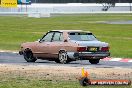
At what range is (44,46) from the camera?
24.2 m

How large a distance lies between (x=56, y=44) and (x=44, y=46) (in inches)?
28.5

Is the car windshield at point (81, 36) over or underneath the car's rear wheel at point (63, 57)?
over

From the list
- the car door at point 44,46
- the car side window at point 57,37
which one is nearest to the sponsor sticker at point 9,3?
the car door at point 44,46

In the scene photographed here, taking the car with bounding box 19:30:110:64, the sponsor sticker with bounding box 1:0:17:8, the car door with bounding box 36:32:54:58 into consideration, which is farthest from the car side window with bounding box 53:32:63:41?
the sponsor sticker with bounding box 1:0:17:8

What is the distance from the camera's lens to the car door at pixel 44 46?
24078 millimetres

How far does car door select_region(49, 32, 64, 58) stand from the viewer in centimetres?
2353

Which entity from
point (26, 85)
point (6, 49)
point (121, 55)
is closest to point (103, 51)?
point (121, 55)

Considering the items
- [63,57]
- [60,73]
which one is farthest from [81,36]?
[60,73]

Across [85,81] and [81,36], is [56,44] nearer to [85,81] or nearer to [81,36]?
[81,36]

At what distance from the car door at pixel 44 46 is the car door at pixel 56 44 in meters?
0.20

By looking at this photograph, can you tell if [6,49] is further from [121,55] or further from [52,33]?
[52,33]

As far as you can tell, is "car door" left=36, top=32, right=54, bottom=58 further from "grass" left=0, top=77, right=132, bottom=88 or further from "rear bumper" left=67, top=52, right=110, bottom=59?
"grass" left=0, top=77, right=132, bottom=88

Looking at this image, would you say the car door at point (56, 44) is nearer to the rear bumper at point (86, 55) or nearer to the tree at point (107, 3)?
the rear bumper at point (86, 55)

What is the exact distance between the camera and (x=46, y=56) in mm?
24078
